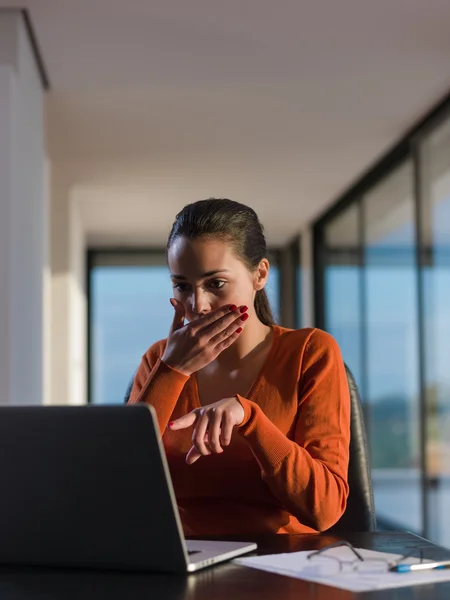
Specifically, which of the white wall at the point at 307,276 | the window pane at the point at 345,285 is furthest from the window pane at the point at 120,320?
the window pane at the point at 345,285

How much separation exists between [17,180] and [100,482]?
9.35 ft

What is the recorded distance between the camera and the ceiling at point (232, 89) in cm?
387

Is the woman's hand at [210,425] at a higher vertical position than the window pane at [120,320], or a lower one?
lower

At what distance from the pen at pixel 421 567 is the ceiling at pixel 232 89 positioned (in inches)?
113

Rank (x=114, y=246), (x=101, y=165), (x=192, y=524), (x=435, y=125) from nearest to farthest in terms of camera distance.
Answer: (x=192, y=524) → (x=435, y=125) → (x=101, y=165) → (x=114, y=246)

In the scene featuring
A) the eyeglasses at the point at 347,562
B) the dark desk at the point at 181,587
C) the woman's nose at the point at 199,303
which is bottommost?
the dark desk at the point at 181,587

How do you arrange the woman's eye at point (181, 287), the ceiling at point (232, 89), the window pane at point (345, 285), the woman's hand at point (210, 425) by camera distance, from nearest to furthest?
the woman's hand at point (210, 425), the woman's eye at point (181, 287), the ceiling at point (232, 89), the window pane at point (345, 285)

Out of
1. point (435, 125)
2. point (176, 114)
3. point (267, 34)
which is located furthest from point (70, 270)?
point (267, 34)

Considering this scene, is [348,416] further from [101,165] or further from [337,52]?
[101,165]

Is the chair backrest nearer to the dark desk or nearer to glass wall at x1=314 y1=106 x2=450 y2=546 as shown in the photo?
the dark desk

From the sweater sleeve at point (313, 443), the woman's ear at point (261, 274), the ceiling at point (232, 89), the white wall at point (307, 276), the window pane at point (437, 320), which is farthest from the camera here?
the white wall at point (307, 276)

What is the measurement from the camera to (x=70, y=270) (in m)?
7.15

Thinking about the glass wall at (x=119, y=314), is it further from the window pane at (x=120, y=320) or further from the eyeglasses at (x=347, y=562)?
the eyeglasses at (x=347, y=562)

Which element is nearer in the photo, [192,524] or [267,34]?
[192,524]
